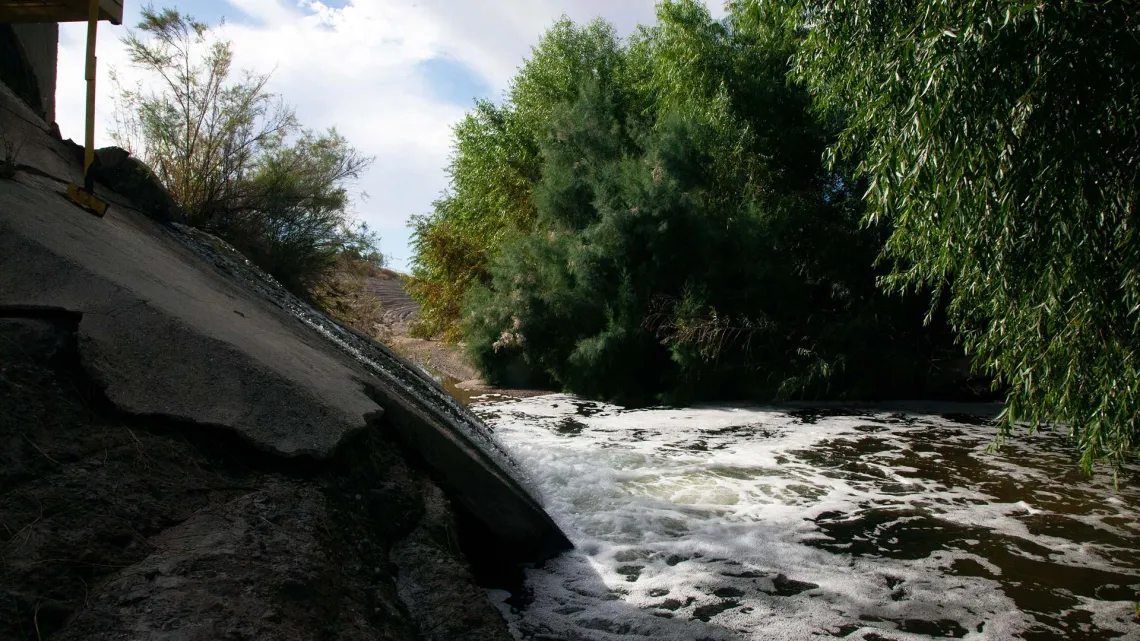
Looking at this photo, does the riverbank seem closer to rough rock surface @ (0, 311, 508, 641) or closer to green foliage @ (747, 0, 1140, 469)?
green foliage @ (747, 0, 1140, 469)

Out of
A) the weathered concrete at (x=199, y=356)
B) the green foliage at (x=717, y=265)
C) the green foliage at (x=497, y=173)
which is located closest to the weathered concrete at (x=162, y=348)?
the weathered concrete at (x=199, y=356)

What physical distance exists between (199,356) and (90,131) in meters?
1.77

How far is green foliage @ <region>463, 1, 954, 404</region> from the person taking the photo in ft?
39.3

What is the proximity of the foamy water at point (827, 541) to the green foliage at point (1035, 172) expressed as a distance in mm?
865

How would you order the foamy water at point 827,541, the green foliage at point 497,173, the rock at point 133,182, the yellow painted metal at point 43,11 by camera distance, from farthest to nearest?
the green foliage at point 497,173
the rock at point 133,182
the yellow painted metal at point 43,11
the foamy water at point 827,541

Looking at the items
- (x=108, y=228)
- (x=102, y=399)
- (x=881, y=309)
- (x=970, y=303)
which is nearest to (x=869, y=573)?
(x=970, y=303)

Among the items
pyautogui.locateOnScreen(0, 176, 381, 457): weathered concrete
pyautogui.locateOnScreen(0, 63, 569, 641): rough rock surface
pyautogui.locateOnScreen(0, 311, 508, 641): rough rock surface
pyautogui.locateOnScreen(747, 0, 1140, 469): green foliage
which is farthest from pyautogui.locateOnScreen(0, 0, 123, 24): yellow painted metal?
pyautogui.locateOnScreen(747, 0, 1140, 469): green foliage

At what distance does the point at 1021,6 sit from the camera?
11.8ft

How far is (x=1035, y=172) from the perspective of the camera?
12.9 ft

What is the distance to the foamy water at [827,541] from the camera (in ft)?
11.9

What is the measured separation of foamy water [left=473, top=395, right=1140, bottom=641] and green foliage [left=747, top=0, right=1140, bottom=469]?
865mm

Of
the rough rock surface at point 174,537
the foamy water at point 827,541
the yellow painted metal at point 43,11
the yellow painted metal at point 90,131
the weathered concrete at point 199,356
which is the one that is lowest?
the foamy water at point 827,541

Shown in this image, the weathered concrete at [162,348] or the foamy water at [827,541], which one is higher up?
the weathered concrete at [162,348]

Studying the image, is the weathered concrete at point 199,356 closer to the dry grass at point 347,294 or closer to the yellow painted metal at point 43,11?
the yellow painted metal at point 43,11
